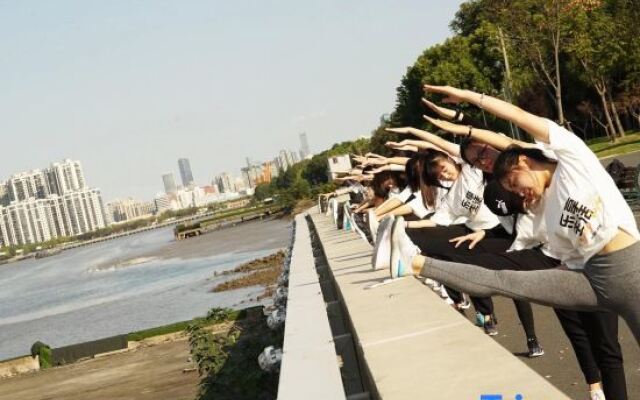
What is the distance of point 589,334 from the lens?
212 inches

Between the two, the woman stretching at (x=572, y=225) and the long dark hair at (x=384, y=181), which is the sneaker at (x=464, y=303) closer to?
the long dark hair at (x=384, y=181)

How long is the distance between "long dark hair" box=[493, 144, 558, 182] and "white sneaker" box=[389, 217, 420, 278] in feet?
3.91

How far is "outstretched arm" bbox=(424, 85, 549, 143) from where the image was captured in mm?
4328

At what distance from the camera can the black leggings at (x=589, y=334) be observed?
529cm

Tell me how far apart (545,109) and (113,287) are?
111ft

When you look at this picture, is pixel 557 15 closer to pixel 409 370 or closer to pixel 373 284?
pixel 373 284

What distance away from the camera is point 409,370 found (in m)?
4.48

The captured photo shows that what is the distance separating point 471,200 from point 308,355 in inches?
107

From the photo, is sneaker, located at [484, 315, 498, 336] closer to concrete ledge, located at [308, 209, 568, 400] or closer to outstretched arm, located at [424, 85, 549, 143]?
concrete ledge, located at [308, 209, 568, 400]

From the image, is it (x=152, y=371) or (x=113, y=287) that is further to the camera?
(x=113, y=287)

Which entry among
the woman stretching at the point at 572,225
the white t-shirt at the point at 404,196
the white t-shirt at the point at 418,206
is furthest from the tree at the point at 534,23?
the woman stretching at the point at 572,225

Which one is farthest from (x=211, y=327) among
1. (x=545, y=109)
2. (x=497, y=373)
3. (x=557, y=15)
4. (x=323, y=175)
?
(x=323, y=175)

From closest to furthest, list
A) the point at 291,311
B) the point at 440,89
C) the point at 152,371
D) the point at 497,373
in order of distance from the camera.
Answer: the point at 497,373 → the point at 440,89 → the point at 291,311 → the point at 152,371

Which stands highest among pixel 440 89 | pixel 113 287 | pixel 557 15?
pixel 557 15
